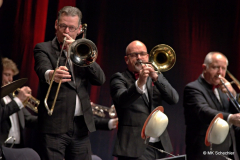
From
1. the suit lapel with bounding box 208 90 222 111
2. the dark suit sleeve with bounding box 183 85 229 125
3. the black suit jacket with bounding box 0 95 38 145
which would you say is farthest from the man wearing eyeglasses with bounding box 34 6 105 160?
the suit lapel with bounding box 208 90 222 111

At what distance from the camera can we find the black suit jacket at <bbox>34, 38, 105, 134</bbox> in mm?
2387

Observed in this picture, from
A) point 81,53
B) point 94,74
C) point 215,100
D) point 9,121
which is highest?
point 81,53

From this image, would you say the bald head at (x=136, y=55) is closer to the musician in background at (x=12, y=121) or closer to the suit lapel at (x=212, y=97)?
the suit lapel at (x=212, y=97)

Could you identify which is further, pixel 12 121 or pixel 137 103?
pixel 12 121

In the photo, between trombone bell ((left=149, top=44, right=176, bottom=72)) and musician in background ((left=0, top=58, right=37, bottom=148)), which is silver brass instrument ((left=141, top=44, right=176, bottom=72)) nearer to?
trombone bell ((left=149, top=44, right=176, bottom=72))

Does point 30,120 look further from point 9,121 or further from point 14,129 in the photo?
point 9,121

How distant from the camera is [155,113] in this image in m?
2.55

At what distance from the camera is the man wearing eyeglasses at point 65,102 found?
235 centimetres

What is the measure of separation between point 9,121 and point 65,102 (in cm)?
149

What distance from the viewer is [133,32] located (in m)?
4.61

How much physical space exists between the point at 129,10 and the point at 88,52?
221cm

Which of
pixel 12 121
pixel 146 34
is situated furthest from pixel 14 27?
pixel 146 34

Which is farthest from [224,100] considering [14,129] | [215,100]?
[14,129]

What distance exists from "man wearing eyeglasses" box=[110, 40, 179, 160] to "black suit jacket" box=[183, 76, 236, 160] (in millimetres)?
482
